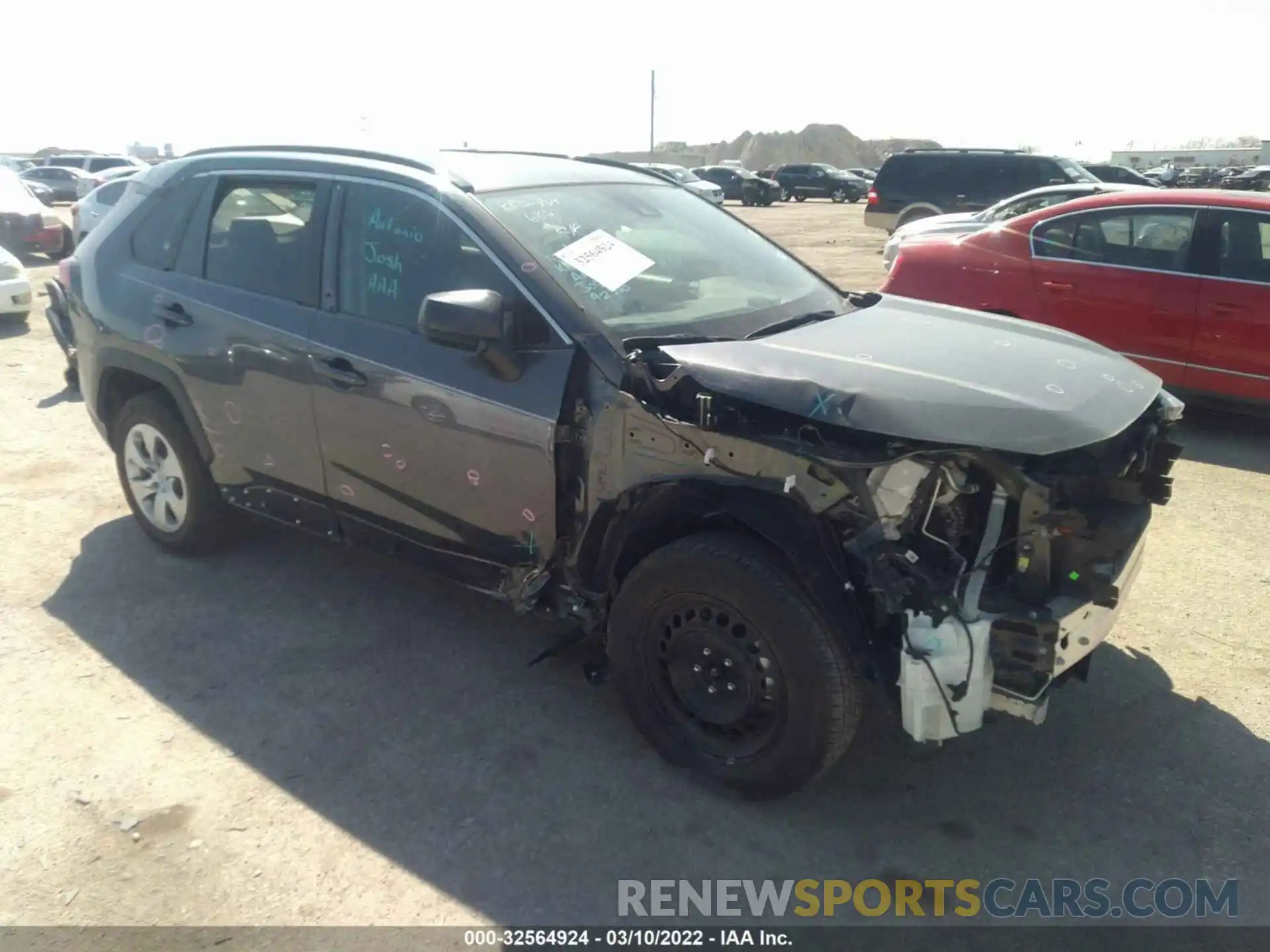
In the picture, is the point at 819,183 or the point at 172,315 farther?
the point at 819,183

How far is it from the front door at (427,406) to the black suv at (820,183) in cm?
3981

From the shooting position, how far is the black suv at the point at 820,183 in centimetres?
4084

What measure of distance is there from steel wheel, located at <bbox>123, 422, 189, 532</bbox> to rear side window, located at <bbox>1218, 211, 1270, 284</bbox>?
6.54m

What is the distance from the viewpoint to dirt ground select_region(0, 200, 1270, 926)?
2.82 meters

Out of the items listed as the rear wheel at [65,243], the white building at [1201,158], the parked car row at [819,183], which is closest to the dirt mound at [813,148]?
the white building at [1201,158]

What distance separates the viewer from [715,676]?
309cm

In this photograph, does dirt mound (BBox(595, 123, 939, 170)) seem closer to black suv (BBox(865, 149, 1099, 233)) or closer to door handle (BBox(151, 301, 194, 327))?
black suv (BBox(865, 149, 1099, 233))

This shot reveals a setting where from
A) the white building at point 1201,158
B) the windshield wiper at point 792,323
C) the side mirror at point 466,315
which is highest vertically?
the side mirror at point 466,315

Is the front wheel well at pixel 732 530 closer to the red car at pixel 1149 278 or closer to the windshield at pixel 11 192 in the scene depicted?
the red car at pixel 1149 278

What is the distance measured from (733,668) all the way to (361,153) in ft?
8.14

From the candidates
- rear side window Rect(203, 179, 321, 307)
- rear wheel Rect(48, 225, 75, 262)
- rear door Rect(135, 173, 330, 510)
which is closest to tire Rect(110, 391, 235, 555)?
rear door Rect(135, 173, 330, 510)

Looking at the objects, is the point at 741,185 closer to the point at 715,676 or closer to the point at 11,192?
the point at 11,192

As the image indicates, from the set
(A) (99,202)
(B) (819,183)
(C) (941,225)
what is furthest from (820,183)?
(A) (99,202)

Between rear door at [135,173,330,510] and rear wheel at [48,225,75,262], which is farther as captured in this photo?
rear wheel at [48,225,75,262]
